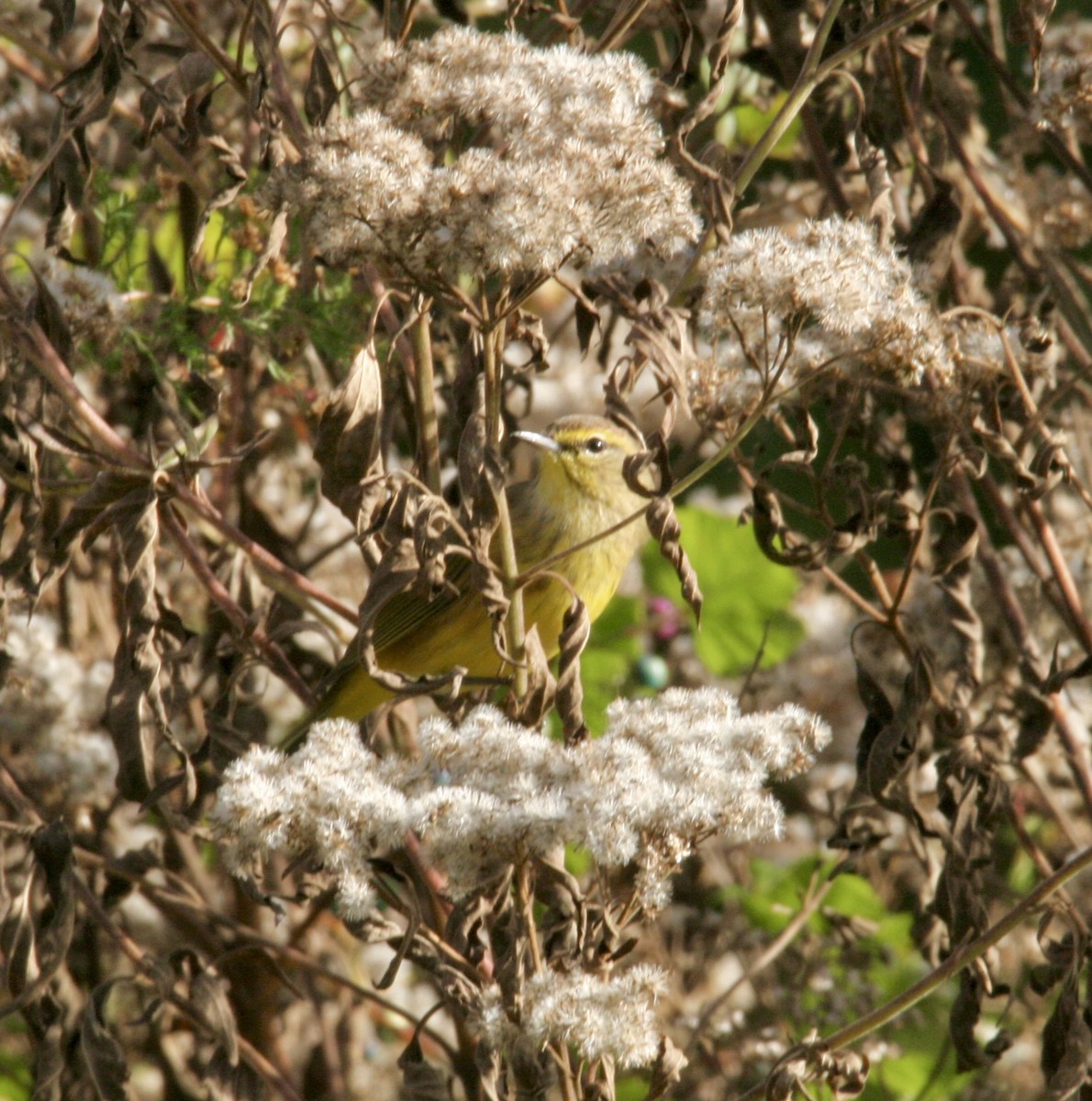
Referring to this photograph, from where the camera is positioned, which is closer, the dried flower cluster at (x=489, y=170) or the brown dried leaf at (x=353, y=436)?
the dried flower cluster at (x=489, y=170)

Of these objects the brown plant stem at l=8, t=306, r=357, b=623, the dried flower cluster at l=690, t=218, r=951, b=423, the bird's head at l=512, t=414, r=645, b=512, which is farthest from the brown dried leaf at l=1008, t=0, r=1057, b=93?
the bird's head at l=512, t=414, r=645, b=512

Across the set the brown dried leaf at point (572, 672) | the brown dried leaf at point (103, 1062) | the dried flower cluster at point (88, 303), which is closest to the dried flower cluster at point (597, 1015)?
the brown dried leaf at point (572, 672)

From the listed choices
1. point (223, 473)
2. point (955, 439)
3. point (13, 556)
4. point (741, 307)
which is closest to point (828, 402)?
point (955, 439)

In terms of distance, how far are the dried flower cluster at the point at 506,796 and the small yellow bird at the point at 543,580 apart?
149 cm

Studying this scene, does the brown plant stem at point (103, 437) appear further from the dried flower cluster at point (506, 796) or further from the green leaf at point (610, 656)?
the green leaf at point (610, 656)

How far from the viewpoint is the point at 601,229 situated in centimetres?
163

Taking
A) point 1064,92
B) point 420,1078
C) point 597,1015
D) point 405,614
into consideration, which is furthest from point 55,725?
point 1064,92

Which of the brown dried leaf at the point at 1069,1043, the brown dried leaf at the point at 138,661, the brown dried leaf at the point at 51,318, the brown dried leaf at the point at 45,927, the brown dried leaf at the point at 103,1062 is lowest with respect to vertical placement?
the brown dried leaf at the point at 103,1062

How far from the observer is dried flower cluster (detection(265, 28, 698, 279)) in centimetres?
155

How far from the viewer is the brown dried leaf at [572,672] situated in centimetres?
177

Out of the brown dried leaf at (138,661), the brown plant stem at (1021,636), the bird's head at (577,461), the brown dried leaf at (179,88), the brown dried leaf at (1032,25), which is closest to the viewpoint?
the brown dried leaf at (138,661)

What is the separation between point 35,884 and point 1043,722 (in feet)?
5.92

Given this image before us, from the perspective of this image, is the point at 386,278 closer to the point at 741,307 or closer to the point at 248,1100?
the point at 741,307

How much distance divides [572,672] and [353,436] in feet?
1.26
